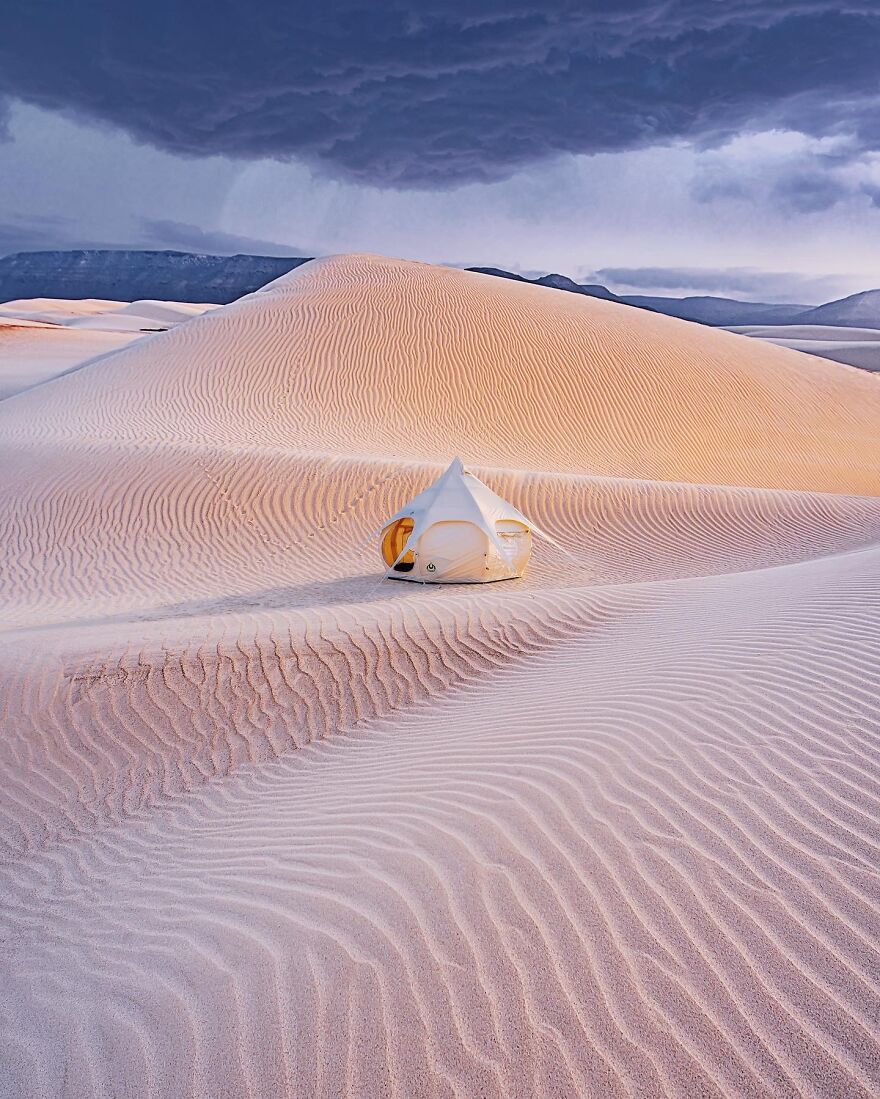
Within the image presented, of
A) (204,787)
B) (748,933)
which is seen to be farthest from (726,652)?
(204,787)

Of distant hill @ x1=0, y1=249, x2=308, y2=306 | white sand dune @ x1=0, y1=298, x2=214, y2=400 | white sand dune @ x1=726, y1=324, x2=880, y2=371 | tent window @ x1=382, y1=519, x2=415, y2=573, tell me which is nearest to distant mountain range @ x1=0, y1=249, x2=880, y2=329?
distant hill @ x1=0, y1=249, x2=308, y2=306

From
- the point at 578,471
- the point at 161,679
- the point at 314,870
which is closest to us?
the point at 314,870

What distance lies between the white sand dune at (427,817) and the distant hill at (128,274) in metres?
161

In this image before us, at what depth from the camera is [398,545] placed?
1304 cm

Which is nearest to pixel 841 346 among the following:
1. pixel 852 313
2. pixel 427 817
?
pixel 427 817

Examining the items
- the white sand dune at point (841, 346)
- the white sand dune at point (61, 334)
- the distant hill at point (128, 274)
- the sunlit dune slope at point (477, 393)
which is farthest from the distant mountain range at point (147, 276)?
the sunlit dune slope at point (477, 393)

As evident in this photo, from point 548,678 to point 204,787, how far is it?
2.69 meters

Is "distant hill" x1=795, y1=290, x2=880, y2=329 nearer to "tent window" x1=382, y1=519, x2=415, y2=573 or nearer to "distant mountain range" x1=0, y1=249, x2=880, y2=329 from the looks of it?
"distant mountain range" x1=0, y1=249, x2=880, y2=329

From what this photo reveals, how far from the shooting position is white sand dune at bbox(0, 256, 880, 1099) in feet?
9.37

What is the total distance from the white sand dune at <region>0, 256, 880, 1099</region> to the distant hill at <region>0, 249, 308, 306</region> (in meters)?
161

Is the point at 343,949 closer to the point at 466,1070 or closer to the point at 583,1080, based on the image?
the point at 466,1070

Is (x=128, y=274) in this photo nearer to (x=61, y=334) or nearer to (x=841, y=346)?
(x=61, y=334)

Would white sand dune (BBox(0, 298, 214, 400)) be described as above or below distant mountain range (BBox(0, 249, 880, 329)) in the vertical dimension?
below

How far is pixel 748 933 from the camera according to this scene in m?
3.14
